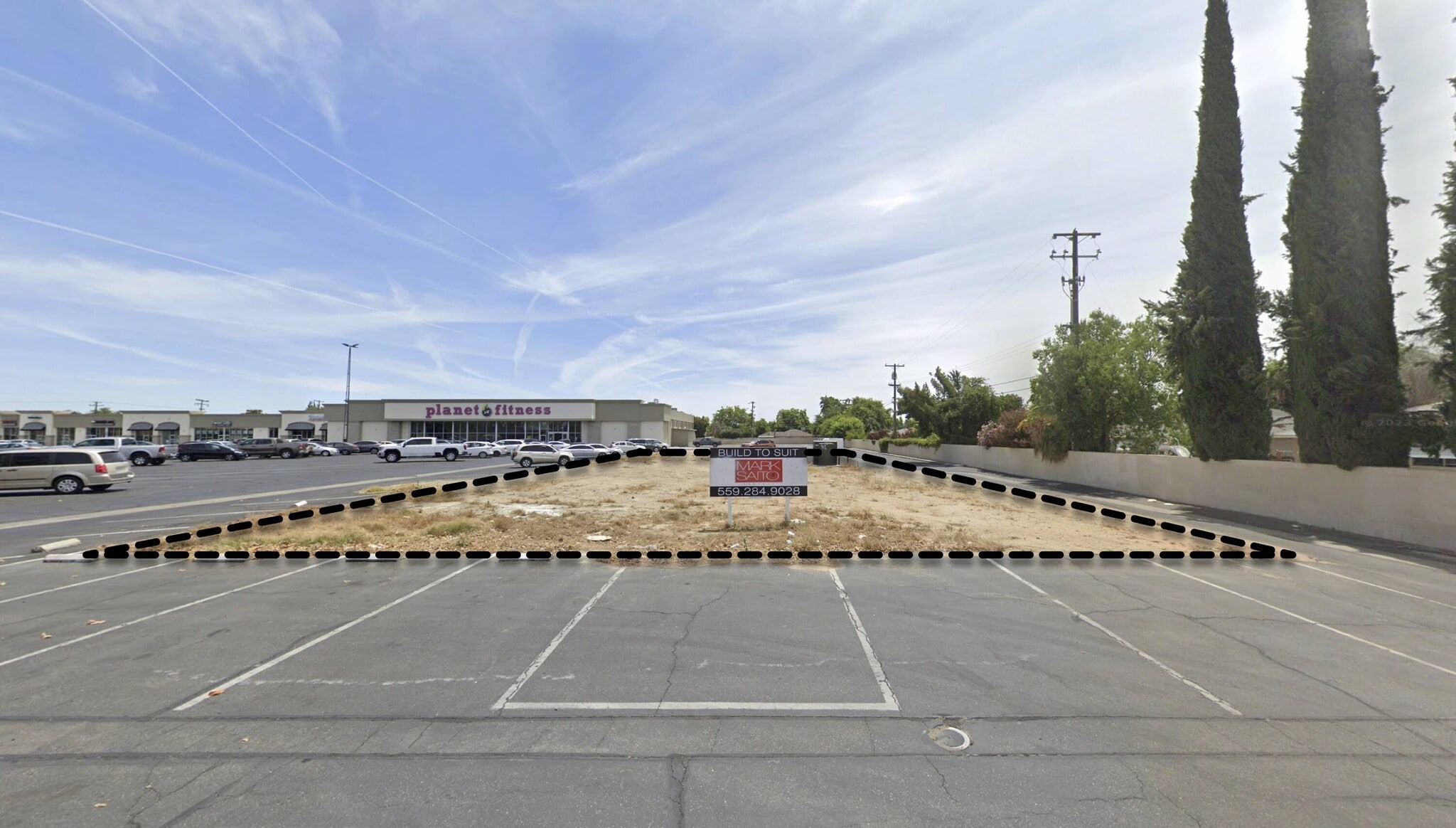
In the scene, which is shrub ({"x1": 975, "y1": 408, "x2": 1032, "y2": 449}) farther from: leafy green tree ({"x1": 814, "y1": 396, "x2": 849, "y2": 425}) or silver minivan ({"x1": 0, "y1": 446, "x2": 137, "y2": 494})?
leafy green tree ({"x1": 814, "y1": 396, "x2": 849, "y2": 425})

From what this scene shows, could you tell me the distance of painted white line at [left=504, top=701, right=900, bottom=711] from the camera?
5.14m

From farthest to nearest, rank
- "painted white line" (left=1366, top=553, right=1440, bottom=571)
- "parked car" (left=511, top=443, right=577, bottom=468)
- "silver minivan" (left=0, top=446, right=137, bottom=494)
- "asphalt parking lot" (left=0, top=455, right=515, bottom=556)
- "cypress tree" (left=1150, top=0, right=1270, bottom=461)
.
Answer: "parked car" (left=511, top=443, right=577, bottom=468), "silver minivan" (left=0, top=446, right=137, bottom=494), "cypress tree" (left=1150, top=0, right=1270, bottom=461), "asphalt parking lot" (left=0, top=455, right=515, bottom=556), "painted white line" (left=1366, top=553, right=1440, bottom=571)

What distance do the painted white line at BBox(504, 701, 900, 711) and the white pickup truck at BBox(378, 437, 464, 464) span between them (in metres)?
44.6

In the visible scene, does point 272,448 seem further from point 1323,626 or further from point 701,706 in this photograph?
point 1323,626

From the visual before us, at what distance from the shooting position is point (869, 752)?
4422 mm

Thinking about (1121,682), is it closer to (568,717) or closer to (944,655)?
(944,655)

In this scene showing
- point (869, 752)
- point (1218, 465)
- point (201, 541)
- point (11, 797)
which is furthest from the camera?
point (1218, 465)

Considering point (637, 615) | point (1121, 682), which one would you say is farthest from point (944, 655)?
point (637, 615)

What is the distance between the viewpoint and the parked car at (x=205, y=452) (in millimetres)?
47438

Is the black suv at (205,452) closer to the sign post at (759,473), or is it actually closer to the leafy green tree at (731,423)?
the sign post at (759,473)

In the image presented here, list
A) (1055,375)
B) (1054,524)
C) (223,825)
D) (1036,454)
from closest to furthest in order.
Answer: (223,825) < (1054,524) < (1055,375) < (1036,454)

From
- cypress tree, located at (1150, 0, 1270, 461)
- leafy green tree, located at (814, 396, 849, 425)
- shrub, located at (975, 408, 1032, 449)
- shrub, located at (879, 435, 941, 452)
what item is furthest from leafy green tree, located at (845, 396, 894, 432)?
cypress tree, located at (1150, 0, 1270, 461)

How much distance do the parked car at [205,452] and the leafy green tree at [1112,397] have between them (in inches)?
2198

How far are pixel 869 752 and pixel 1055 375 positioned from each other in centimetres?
3114
